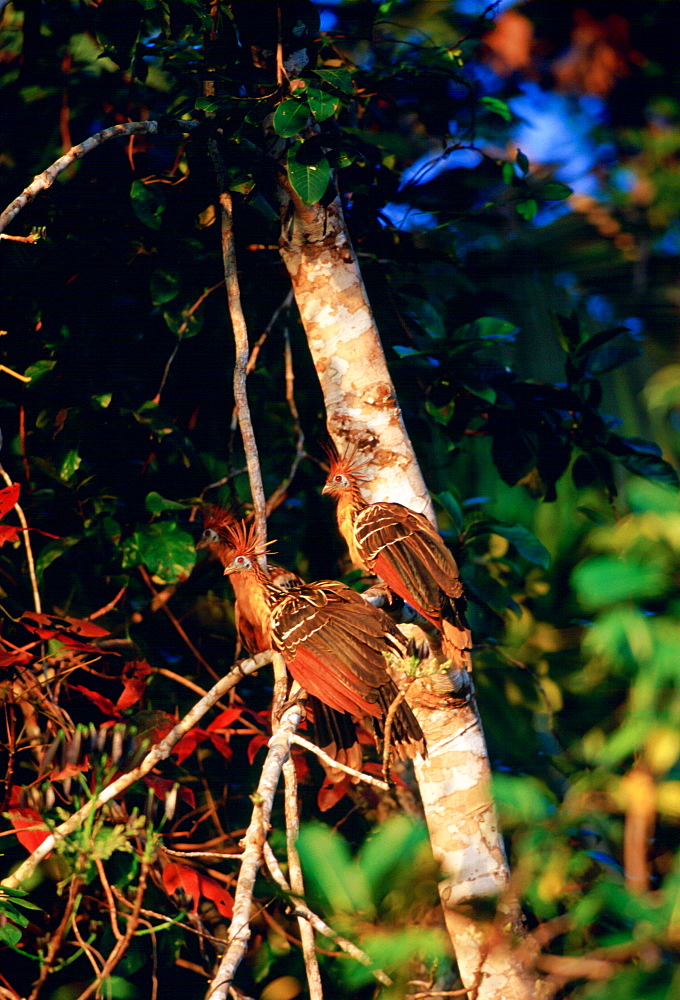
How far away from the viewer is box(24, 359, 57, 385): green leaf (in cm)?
203

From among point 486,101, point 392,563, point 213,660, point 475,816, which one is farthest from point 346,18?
point 475,816

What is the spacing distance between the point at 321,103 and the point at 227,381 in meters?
0.95

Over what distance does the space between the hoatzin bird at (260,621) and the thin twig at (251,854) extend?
0.20 m

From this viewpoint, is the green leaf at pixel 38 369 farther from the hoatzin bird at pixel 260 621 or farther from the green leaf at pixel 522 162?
the green leaf at pixel 522 162

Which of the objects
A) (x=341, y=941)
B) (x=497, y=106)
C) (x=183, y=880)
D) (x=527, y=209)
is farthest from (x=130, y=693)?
(x=497, y=106)

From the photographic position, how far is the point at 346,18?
2.30 metres

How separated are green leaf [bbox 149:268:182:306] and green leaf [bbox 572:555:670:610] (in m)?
1.69

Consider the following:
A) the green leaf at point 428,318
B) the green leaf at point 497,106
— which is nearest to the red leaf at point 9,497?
the green leaf at point 428,318

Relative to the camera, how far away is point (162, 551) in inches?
76.6

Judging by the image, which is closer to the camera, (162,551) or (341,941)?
(341,941)

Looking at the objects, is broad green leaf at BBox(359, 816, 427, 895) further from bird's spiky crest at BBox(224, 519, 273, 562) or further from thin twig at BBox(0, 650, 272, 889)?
bird's spiky crest at BBox(224, 519, 273, 562)

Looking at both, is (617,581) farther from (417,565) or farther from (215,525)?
(215,525)

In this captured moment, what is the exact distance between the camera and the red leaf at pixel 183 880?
1.74 meters

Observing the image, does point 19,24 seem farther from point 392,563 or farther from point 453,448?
point 392,563
